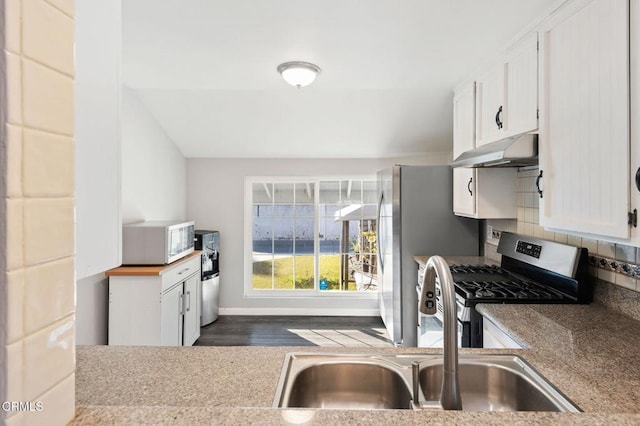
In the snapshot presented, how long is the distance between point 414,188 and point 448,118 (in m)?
0.98

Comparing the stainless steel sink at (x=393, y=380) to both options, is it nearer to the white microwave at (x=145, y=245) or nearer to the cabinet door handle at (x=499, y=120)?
the cabinet door handle at (x=499, y=120)

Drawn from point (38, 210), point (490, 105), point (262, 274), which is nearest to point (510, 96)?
point (490, 105)

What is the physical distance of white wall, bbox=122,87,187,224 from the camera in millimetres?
3096

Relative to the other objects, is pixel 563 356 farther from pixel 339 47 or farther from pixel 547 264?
pixel 339 47

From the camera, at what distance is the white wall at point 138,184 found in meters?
2.65

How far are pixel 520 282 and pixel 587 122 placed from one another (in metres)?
1.06

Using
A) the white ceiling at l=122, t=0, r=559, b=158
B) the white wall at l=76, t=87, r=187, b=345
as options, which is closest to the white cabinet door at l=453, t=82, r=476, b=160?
the white ceiling at l=122, t=0, r=559, b=158

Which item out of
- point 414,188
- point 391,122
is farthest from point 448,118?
point 414,188

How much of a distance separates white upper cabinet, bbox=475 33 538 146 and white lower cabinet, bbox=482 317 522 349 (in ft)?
3.28

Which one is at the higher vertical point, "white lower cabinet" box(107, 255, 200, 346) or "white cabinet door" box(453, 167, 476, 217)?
"white cabinet door" box(453, 167, 476, 217)

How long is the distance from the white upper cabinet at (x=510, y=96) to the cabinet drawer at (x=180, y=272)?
2.57m

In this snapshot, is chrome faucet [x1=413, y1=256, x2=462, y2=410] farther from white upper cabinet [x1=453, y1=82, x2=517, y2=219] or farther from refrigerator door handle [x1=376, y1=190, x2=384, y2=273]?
refrigerator door handle [x1=376, y1=190, x2=384, y2=273]

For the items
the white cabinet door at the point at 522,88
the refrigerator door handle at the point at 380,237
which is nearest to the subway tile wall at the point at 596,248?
the white cabinet door at the point at 522,88

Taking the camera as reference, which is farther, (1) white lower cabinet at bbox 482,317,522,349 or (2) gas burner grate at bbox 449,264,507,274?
(2) gas burner grate at bbox 449,264,507,274
